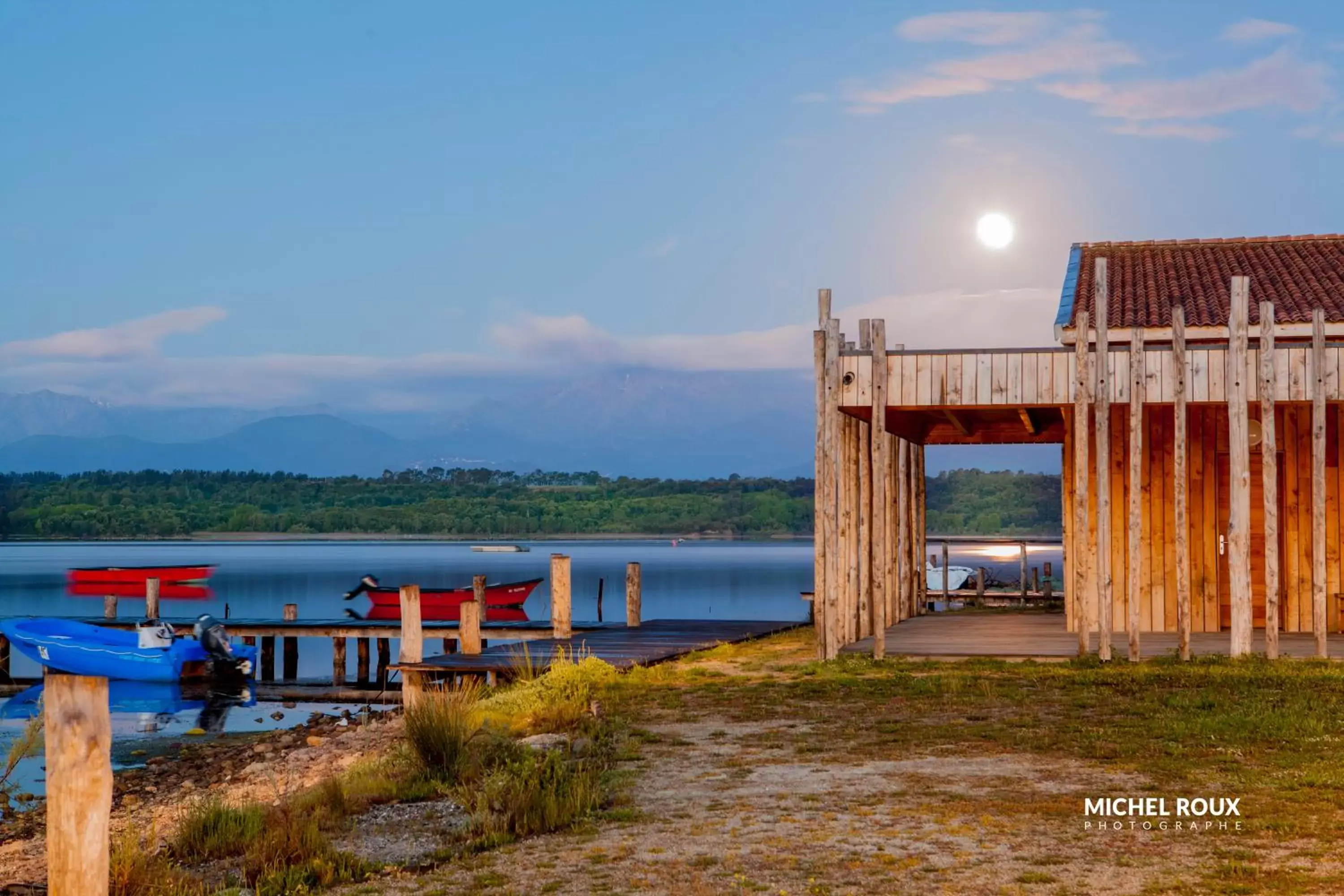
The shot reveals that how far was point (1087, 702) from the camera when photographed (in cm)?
1416

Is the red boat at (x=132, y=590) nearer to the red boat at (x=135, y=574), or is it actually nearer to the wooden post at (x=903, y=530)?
the red boat at (x=135, y=574)

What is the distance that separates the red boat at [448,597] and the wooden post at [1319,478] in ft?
86.1

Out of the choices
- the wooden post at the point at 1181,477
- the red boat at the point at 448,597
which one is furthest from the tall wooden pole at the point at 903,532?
the red boat at the point at 448,597

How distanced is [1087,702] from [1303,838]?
587 cm

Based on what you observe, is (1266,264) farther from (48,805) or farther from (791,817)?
(48,805)

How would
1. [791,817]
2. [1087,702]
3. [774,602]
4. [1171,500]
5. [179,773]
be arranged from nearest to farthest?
A: [791,817]
[1087,702]
[179,773]
[1171,500]
[774,602]

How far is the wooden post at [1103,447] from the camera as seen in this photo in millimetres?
17016

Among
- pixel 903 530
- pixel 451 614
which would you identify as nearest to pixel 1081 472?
pixel 903 530

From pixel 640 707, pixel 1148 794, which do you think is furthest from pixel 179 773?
pixel 1148 794

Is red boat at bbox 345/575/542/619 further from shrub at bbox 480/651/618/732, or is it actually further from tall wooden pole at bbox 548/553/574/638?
shrub at bbox 480/651/618/732

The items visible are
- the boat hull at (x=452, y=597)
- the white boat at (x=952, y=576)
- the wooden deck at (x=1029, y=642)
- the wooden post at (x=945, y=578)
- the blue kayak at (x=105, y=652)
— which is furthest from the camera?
the white boat at (x=952, y=576)

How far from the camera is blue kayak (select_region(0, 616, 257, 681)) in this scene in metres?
29.9

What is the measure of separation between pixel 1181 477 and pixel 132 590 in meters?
60.8

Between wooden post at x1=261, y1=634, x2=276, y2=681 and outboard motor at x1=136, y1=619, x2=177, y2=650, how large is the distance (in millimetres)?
2419
